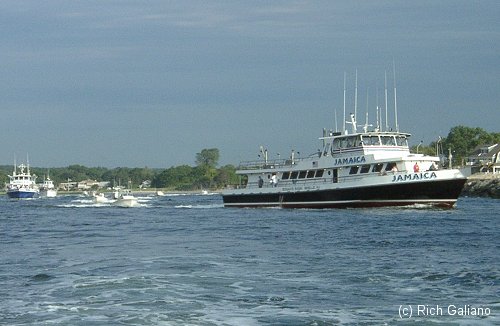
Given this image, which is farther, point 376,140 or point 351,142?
point 351,142

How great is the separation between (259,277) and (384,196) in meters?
29.4

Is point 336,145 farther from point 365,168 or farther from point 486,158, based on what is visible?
point 486,158

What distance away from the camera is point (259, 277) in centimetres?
1941

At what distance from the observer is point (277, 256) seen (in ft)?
79.5

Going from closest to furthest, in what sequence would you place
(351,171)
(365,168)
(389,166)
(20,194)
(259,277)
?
(259,277), (389,166), (365,168), (351,171), (20,194)

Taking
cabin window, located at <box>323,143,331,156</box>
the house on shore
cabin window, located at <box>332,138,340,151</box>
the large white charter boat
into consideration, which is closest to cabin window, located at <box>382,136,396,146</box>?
the large white charter boat

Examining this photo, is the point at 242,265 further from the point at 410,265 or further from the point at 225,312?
the point at 225,312

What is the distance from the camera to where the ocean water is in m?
14.5

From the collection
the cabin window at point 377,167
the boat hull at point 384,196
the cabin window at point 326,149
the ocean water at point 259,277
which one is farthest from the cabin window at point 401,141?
the ocean water at point 259,277

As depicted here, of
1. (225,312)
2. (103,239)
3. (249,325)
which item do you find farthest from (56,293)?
(103,239)

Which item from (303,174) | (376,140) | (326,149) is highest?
(376,140)

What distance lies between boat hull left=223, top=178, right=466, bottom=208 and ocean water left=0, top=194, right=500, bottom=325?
433 inches

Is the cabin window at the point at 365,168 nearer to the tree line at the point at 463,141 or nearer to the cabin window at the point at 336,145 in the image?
the cabin window at the point at 336,145

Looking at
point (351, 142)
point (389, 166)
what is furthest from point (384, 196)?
point (351, 142)
